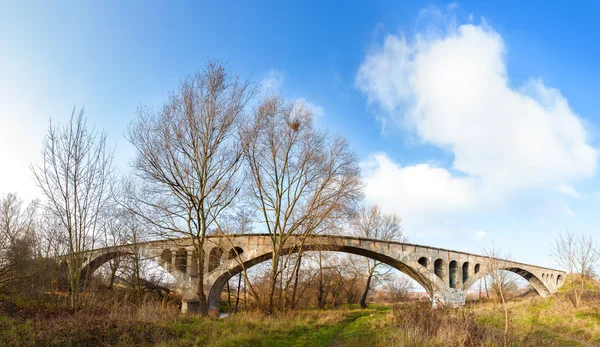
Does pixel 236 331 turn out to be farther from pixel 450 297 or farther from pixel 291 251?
pixel 450 297

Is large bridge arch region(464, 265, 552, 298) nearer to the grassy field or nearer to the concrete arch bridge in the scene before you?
the concrete arch bridge

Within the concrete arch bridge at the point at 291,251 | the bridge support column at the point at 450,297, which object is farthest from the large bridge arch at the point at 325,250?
the bridge support column at the point at 450,297

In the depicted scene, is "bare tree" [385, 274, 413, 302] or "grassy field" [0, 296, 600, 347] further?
"bare tree" [385, 274, 413, 302]

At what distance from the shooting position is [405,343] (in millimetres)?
8344

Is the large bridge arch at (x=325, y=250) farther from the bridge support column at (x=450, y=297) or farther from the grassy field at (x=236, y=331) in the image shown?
the grassy field at (x=236, y=331)

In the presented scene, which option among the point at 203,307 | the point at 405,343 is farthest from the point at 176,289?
the point at 405,343

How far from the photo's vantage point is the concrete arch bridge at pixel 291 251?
63.4 feet

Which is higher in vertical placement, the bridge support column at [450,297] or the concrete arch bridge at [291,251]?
the concrete arch bridge at [291,251]

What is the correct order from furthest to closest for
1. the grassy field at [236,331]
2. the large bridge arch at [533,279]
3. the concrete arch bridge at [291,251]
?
the large bridge arch at [533,279] < the concrete arch bridge at [291,251] < the grassy field at [236,331]

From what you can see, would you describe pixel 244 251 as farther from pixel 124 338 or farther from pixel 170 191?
pixel 124 338

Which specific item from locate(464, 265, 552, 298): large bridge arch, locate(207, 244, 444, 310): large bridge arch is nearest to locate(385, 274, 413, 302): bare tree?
locate(207, 244, 444, 310): large bridge arch

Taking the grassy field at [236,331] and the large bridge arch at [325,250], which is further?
the large bridge arch at [325,250]

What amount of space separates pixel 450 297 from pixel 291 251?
22.2 meters

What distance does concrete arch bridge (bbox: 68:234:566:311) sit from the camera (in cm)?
1933
